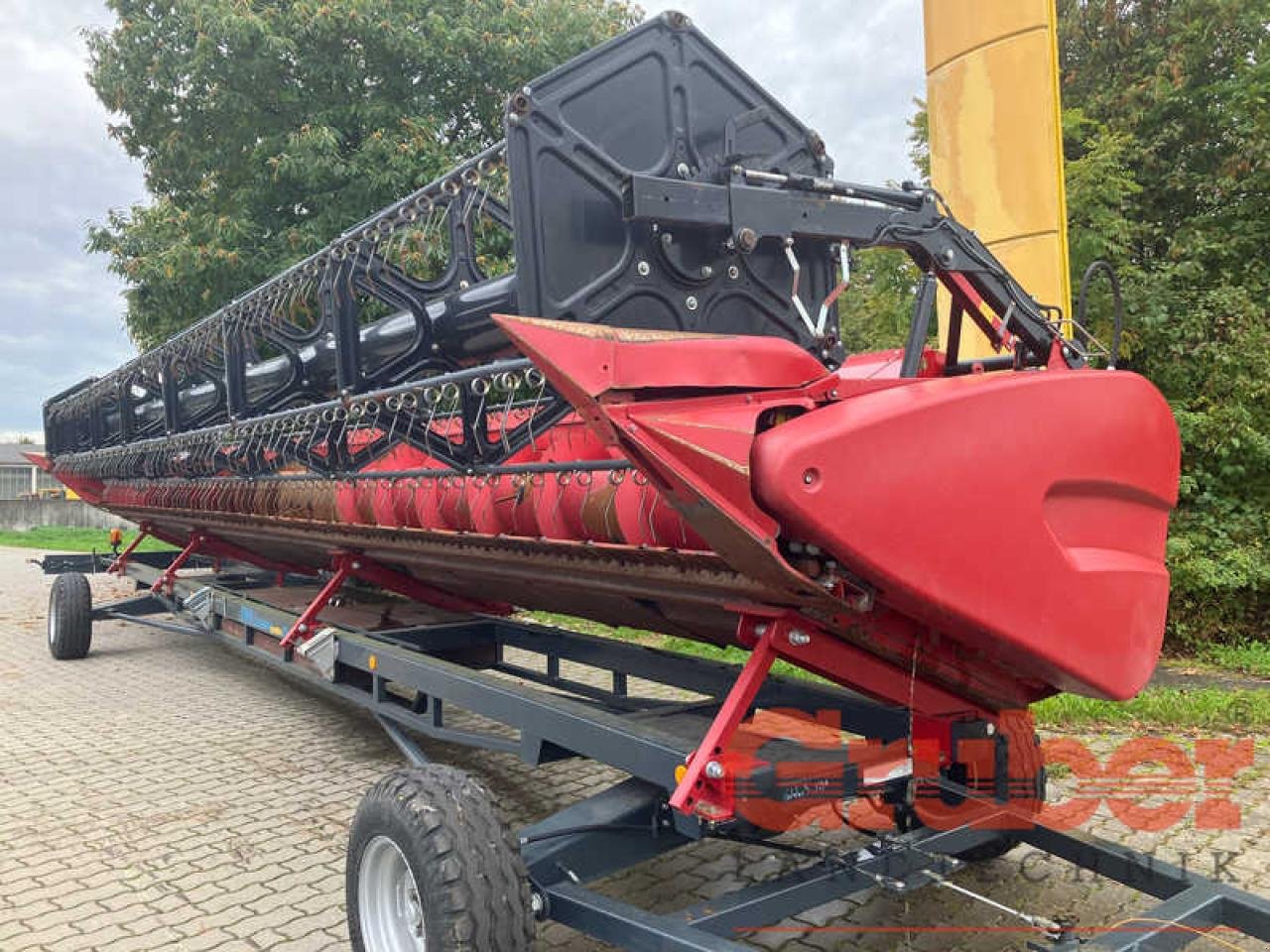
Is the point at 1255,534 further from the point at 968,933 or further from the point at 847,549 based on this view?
the point at 847,549

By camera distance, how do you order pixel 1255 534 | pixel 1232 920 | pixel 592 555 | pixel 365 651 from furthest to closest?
pixel 1255 534 < pixel 365 651 < pixel 592 555 < pixel 1232 920

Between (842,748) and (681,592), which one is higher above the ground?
(681,592)

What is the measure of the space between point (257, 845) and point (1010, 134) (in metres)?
5.89

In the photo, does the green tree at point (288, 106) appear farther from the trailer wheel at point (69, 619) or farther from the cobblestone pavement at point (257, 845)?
the cobblestone pavement at point (257, 845)

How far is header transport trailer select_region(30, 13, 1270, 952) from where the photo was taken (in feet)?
7.34

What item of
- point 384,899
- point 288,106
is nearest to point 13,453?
point 288,106

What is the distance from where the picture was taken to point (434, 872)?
2602mm

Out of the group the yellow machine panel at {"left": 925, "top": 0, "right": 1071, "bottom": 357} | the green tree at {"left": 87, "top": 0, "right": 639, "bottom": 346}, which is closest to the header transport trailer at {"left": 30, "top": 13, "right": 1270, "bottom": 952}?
the yellow machine panel at {"left": 925, "top": 0, "right": 1071, "bottom": 357}

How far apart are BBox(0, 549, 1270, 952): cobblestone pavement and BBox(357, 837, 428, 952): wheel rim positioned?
1.88 feet

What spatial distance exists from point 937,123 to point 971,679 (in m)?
4.95

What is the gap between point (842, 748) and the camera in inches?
114

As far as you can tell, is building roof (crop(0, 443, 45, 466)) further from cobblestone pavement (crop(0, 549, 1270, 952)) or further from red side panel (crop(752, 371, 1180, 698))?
red side panel (crop(752, 371, 1180, 698))

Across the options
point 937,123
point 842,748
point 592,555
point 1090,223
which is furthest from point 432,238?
point 1090,223

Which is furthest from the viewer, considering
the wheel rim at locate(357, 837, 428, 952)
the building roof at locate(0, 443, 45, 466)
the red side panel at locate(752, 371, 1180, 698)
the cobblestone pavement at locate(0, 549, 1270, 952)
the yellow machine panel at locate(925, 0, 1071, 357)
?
the building roof at locate(0, 443, 45, 466)
